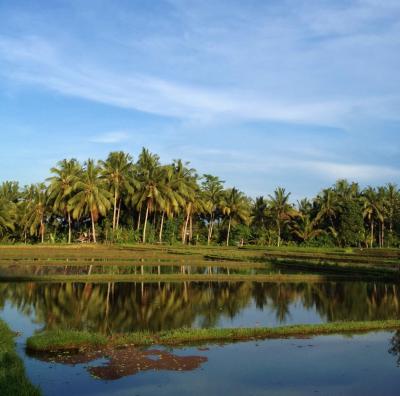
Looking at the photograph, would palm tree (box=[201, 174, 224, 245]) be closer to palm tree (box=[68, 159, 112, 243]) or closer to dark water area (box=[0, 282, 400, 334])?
palm tree (box=[68, 159, 112, 243])

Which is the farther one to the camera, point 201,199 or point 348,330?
point 201,199

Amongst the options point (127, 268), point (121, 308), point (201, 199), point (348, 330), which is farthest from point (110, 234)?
point (348, 330)

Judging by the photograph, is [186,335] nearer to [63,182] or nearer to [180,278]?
[180,278]

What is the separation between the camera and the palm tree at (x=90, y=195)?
39.6 m

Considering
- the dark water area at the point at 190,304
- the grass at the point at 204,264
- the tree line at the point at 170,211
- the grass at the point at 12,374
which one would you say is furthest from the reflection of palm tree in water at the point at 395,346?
the tree line at the point at 170,211

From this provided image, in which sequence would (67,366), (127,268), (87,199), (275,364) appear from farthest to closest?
(87,199) → (127,268) → (275,364) → (67,366)

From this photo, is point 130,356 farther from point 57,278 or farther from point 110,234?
point 110,234

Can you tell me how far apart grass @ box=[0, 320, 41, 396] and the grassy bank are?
655 mm

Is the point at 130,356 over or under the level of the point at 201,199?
under

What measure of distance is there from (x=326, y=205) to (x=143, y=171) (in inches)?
779

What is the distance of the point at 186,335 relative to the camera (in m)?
10.6

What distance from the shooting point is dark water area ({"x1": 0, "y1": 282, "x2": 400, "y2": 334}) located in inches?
501

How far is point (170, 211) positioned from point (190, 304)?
2967 cm

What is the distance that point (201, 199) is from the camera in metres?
50.1
